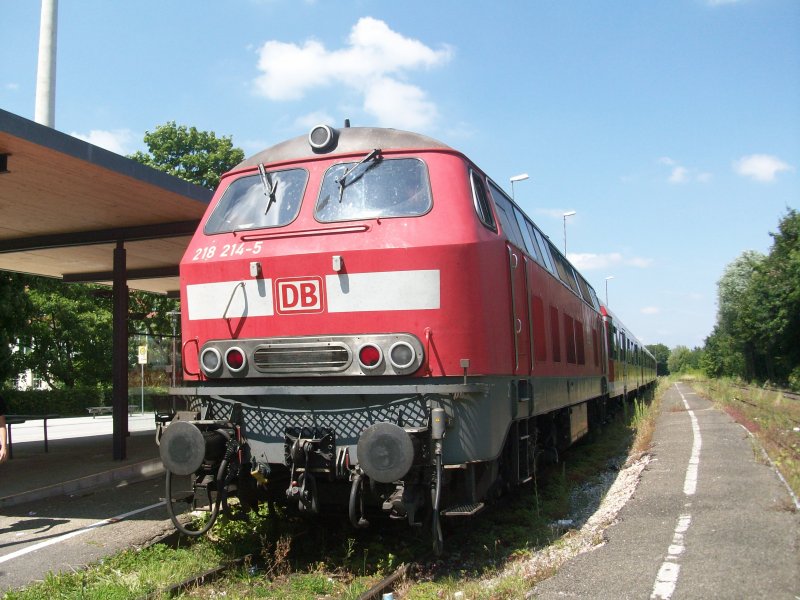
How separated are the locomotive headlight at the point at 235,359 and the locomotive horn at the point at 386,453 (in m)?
1.28

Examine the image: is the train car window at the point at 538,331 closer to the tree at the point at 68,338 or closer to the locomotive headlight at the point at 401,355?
the locomotive headlight at the point at 401,355

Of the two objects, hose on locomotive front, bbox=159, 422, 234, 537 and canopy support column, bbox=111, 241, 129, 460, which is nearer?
hose on locomotive front, bbox=159, 422, 234, 537

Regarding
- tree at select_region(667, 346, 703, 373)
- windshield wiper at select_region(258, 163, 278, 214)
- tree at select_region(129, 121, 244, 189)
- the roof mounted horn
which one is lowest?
tree at select_region(667, 346, 703, 373)

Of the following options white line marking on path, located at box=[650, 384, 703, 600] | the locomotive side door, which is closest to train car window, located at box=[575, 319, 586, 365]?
white line marking on path, located at box=[650, 384, 703, 600]

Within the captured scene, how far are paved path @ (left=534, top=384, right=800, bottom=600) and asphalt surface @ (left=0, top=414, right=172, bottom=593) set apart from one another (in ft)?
12.6

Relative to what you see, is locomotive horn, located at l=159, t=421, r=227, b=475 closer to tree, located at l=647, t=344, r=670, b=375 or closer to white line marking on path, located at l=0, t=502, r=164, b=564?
white line marking on path, located at l=0, t=502, r=164, b=564

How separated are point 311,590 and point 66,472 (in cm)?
665

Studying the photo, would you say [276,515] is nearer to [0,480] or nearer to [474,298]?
[474,298]

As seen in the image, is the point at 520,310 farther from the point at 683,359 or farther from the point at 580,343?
the point at 683,359

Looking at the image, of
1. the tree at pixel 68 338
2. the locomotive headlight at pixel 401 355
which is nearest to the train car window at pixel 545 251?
the locomotive headlight at pixel 401 355

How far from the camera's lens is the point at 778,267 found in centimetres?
4128

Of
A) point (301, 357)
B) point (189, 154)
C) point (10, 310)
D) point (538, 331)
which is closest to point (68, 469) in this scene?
point (301, 357)

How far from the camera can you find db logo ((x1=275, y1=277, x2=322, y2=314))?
5.36m

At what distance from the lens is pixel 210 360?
5.58 meters
